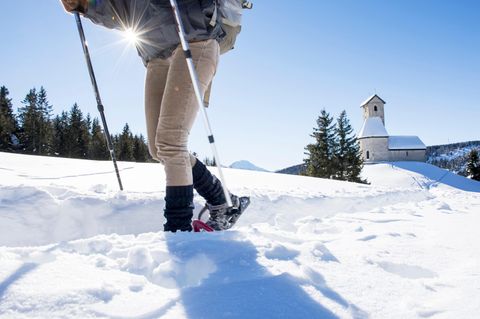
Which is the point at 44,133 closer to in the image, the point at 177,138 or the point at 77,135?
the point at 77,135

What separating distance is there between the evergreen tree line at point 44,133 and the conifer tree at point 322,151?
108 ft

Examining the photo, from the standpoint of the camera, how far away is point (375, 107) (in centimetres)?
7688

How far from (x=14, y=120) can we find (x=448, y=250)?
54.9 m

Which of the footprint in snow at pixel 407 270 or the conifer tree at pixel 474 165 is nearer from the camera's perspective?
the footprint in snow at pixel 407 270

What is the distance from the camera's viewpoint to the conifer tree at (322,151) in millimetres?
36688

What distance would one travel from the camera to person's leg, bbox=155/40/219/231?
97.3 inches

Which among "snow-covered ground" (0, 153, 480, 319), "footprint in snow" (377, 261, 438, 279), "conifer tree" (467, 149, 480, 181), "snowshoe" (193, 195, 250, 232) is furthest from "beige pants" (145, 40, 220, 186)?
"conifer tree" (467, 149, 480, 181)

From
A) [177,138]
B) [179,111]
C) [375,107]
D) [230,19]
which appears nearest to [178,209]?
[177,138]

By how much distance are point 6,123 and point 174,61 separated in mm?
49451

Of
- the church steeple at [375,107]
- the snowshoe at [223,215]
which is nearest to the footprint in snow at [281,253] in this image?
the snowshoe at [223,215]

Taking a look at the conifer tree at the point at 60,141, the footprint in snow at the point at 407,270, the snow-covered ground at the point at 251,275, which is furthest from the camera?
the conifer tree at the point at 60,141

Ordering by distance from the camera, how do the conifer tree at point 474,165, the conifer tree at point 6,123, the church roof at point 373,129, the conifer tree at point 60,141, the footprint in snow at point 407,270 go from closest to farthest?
the footprint in snow at point 407,270 < the conifer tree at point 6,123 < the conifer tree at point 474,165 < the conifer tree at point 60,141 < the church roof at point 373,129

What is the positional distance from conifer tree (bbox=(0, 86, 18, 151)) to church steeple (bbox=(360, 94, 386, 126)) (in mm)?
66783

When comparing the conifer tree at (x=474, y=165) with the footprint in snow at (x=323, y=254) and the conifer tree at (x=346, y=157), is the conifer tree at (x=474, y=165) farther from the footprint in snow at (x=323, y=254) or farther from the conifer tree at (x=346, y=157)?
the footprint in snow at (x=323, y=254)
